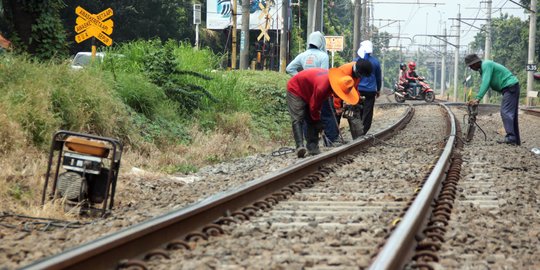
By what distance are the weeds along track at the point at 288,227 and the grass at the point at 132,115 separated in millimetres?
1771

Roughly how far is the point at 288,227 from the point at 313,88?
5080 mm

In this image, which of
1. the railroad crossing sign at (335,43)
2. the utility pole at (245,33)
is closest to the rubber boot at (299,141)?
the utility pole at (245,33)

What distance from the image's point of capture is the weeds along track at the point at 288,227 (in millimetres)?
4230

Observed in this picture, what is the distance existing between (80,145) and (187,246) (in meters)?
2.59

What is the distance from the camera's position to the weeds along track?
423 centimetres

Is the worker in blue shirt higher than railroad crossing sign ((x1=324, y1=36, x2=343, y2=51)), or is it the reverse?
railroad crossing sign ((x1=324, y1=36, x2=343, y2=51))

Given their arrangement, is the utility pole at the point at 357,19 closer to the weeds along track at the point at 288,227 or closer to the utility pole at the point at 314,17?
the utility pole at the point at 314,17

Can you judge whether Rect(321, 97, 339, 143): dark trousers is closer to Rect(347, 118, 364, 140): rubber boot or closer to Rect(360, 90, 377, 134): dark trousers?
Rect(347, 118, 364, 140): rubber boot

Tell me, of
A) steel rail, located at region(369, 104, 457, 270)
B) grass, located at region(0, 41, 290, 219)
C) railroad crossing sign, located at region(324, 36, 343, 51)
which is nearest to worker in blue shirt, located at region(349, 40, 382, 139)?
grass, located at region(0, 41, 290, 219)

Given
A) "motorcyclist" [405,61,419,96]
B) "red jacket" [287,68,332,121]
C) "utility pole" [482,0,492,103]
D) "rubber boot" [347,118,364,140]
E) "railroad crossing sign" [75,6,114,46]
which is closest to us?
"red jacket" [287,68,332,121]

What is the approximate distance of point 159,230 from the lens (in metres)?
4.79

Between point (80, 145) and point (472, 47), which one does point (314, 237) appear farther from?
point (472, 47)

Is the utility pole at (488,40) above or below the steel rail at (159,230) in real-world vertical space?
above

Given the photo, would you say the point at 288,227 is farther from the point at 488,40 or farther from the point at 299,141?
the point at 488,40
